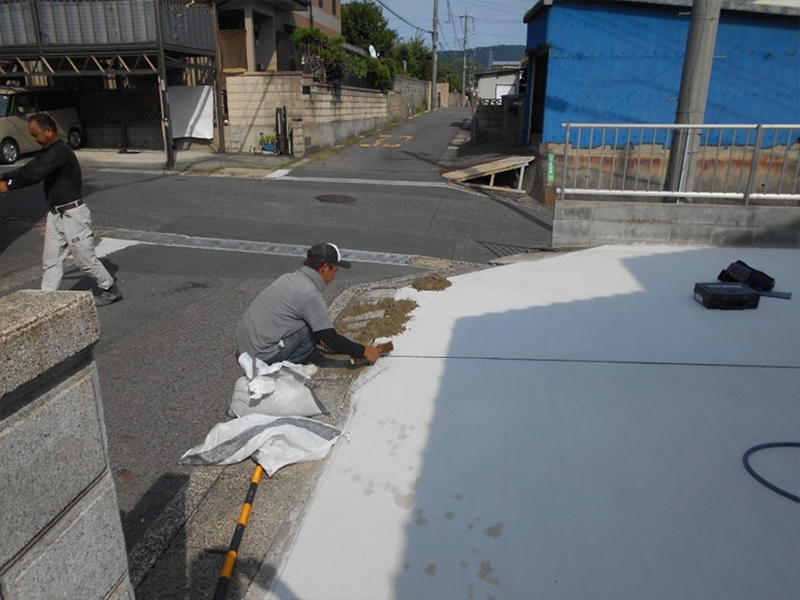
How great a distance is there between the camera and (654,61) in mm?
13172

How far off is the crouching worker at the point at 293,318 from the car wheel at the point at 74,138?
650 inches

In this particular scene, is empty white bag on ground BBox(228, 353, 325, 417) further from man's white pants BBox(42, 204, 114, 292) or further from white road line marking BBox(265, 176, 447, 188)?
white road line marking BBox(265, 176, 447, 188)

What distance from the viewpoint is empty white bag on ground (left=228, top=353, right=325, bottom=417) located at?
140 inches

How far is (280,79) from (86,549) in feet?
59.4

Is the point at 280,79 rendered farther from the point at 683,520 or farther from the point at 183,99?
the point at 683,520

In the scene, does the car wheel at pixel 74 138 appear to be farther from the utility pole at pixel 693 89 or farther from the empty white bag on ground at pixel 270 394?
the empty white bag on ground at pixel 270 394

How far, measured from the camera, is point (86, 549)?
1524 millimetres

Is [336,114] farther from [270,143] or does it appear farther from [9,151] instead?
[9,151]

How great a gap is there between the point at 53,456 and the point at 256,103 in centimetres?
1821

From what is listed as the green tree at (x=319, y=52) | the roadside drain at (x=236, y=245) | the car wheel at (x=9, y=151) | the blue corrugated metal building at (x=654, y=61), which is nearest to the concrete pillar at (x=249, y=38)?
the green tree at (x=319, y=52)

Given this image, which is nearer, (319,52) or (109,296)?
(109,296)

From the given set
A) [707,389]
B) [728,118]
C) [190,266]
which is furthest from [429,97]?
[707,389]

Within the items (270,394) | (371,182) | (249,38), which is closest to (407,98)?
(249,38)

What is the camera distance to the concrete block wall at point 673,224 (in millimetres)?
7145
